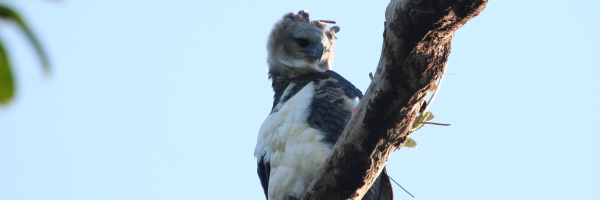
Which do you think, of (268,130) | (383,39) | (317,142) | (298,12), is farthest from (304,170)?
(298,12)

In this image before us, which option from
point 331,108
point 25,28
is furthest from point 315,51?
point 25,28

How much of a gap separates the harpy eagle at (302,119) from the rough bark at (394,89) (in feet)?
2.12

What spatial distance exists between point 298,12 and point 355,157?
285 centimetres

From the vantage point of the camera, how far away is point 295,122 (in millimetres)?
3947

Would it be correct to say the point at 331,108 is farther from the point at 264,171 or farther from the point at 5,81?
the point at 5,81

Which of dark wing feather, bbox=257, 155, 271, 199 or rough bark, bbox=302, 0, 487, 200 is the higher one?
rough bark, bbox=302, 0, 487, 200

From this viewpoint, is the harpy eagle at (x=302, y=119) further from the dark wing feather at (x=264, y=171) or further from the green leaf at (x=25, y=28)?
the green leaf at (x=25, y=28)

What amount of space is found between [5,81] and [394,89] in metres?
2.20

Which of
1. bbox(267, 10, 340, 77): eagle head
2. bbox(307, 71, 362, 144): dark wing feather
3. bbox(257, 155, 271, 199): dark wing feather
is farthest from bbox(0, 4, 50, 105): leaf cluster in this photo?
bbox(267, 10, 340, 77): eagle head

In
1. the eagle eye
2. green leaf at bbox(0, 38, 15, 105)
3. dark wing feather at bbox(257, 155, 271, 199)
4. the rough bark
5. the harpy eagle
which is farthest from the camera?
the eagle eye

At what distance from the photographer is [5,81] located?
61cm

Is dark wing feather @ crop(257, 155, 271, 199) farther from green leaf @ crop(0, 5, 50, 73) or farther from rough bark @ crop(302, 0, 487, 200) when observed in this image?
green leaf @ crop(0, 5, 50, 73)

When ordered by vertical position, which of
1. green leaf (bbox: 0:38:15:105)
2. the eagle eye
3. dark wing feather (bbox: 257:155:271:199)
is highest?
green leaf (bbox: 0:38:15:105)

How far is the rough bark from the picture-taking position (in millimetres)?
2412
